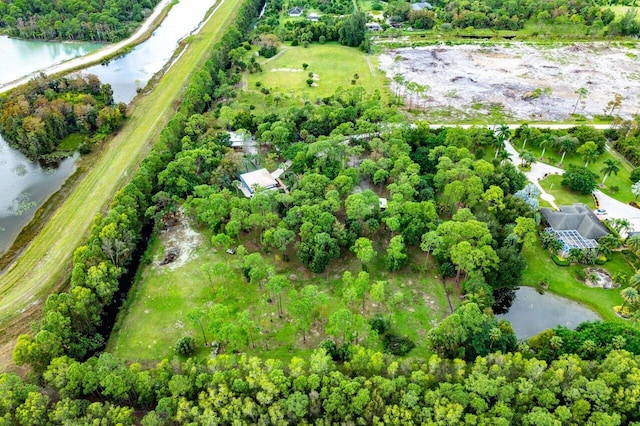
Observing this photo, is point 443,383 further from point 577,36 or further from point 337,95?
point 577,36

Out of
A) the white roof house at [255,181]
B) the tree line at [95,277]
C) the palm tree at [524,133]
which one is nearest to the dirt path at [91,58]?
the tree line at [95,277]

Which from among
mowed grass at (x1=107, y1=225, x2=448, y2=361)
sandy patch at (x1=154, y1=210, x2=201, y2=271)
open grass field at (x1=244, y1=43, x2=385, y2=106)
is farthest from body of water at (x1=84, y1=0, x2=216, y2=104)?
mowed grass at (x1=107, y1=225, x2=448, y2=361)

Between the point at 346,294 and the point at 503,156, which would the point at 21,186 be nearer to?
the point at 346,294

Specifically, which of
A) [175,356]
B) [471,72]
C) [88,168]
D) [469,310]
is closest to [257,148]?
[88,168]

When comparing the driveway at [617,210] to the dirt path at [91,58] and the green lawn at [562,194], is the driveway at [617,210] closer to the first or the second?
the green lawn at [562,194]

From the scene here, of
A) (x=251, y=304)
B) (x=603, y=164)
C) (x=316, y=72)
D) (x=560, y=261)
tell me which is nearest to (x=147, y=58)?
(x=316, y=72)
